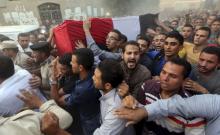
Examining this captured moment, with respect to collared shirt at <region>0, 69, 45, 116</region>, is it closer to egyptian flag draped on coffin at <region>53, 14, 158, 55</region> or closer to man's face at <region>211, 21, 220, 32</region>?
egyptian flag draped on coffin at <region>53, 14, 158, 55</region>

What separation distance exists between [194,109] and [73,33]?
243 cm

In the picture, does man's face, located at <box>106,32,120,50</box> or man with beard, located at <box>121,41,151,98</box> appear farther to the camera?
man's face, located at <box>106,32,120,50</box>

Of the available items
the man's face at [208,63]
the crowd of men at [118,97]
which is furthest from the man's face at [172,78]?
the man's face at [208,63]

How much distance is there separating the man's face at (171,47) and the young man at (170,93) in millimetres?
1096

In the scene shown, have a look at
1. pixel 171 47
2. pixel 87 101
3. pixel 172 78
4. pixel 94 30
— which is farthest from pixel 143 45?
pixel 172 78

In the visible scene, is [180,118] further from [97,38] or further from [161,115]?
[97,38]

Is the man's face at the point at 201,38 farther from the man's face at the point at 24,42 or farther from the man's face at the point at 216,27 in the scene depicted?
the man's face at the point at 24,42

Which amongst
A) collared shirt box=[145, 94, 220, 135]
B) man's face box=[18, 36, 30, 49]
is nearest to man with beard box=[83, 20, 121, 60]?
collared shirt box=[145, 94, 220, 135]

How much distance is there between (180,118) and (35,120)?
972mm

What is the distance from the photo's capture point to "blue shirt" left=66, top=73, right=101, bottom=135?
102 inches

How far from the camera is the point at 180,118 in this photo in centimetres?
187

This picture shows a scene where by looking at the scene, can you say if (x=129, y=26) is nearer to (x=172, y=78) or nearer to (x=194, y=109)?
(x=172, y=78)

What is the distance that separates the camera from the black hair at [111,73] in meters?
2.18

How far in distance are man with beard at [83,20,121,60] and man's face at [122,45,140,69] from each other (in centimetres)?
41
